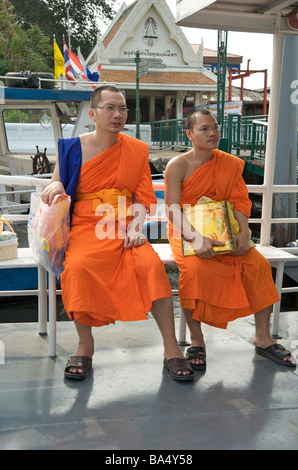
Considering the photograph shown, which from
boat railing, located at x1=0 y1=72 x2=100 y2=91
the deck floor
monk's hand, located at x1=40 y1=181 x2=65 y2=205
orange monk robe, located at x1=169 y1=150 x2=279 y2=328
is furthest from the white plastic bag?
boat railing, located at x1=0 y1=72 x2=100 y2=91

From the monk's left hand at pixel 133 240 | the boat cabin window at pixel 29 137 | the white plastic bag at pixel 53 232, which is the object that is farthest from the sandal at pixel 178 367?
the boat cabin window at pixel 29 137

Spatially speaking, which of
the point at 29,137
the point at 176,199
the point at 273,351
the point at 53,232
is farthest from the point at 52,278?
the point at 29,137

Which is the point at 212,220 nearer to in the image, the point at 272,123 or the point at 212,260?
the point at 212,260

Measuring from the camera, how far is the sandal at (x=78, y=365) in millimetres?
2797

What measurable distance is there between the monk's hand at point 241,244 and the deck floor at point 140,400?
24.5 inches

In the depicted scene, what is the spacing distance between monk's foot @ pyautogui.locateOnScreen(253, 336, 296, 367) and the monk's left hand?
95cm

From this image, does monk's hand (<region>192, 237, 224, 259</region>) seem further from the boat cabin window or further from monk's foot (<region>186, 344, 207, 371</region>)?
the boat cabin window

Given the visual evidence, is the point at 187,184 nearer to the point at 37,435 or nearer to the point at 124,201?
the point at 124,201

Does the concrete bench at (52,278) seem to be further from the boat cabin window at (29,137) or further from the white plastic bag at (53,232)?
the boat cabin window at (29,137)

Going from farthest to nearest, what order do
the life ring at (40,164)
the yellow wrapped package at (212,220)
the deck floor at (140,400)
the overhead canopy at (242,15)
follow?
1. the life ring at (40,164)
2. the overhead canopy at (242,15)
3. the yellow wrapped package at (212,220)
4. the deck floor at (140,400)

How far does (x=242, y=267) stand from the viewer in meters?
3.13

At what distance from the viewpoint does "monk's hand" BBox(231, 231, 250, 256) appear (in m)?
3.12

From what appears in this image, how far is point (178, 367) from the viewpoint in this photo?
9.25 ft

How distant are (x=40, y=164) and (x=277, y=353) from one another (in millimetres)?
5239
